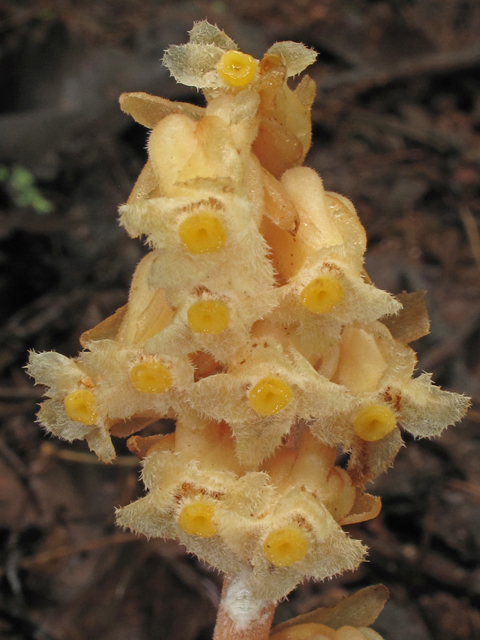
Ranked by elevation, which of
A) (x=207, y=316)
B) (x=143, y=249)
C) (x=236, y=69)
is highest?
(x=236, y=69)

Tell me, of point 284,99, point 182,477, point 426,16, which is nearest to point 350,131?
point 426,16

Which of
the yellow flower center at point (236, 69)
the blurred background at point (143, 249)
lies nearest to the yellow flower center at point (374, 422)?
the yellow flower center at point (236, 69)

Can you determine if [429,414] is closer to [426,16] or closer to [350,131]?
[350,131]

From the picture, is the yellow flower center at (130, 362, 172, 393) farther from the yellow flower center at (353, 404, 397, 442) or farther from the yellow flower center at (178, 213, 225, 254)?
the yellow flower center at (353, 404, 397, 442)

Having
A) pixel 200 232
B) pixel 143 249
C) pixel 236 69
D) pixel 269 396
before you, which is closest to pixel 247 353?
pixel 269 396

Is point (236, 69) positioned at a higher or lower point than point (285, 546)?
higher

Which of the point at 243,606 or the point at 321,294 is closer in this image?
the point at 321,294

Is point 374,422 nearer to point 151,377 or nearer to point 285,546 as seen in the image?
point 285,546
